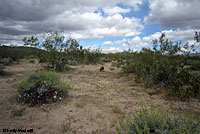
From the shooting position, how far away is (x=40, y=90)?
14.1 ft

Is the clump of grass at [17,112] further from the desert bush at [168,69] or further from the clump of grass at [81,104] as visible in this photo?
the desert bush at [168,69]

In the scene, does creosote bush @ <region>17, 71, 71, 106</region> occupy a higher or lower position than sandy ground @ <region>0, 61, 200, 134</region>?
higher

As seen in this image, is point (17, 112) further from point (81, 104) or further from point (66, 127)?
point (81, 104)

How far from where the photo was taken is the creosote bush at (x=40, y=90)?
4.28 metres

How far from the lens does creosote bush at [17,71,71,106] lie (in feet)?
14.0

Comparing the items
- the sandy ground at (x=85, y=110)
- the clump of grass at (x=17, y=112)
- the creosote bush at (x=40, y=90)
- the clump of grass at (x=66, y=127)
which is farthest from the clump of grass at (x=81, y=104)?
the clump of grass at (x=17, y=112)

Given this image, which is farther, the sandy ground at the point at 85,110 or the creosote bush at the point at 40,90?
the creosote bush at the point at 40,90

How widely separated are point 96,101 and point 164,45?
3803 millimetres

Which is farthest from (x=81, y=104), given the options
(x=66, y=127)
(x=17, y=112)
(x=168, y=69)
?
(x=168, y=69)

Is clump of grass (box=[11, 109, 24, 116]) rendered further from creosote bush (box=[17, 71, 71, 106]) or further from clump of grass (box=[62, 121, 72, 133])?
clump of grass (box=[62, 121, 72, 133])

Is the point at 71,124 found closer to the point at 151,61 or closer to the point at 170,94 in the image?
the point at 170,94

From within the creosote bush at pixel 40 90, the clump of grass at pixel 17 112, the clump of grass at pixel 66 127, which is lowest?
the clump of grass at pixel 66 127

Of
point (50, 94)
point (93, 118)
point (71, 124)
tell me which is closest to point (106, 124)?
point (93, 118)

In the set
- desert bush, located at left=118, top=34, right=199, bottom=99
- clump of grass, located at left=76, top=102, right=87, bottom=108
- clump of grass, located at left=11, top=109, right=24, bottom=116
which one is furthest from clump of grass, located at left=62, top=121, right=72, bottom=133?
desert bush, located at left=118, top=34, right=199, bottom=99
